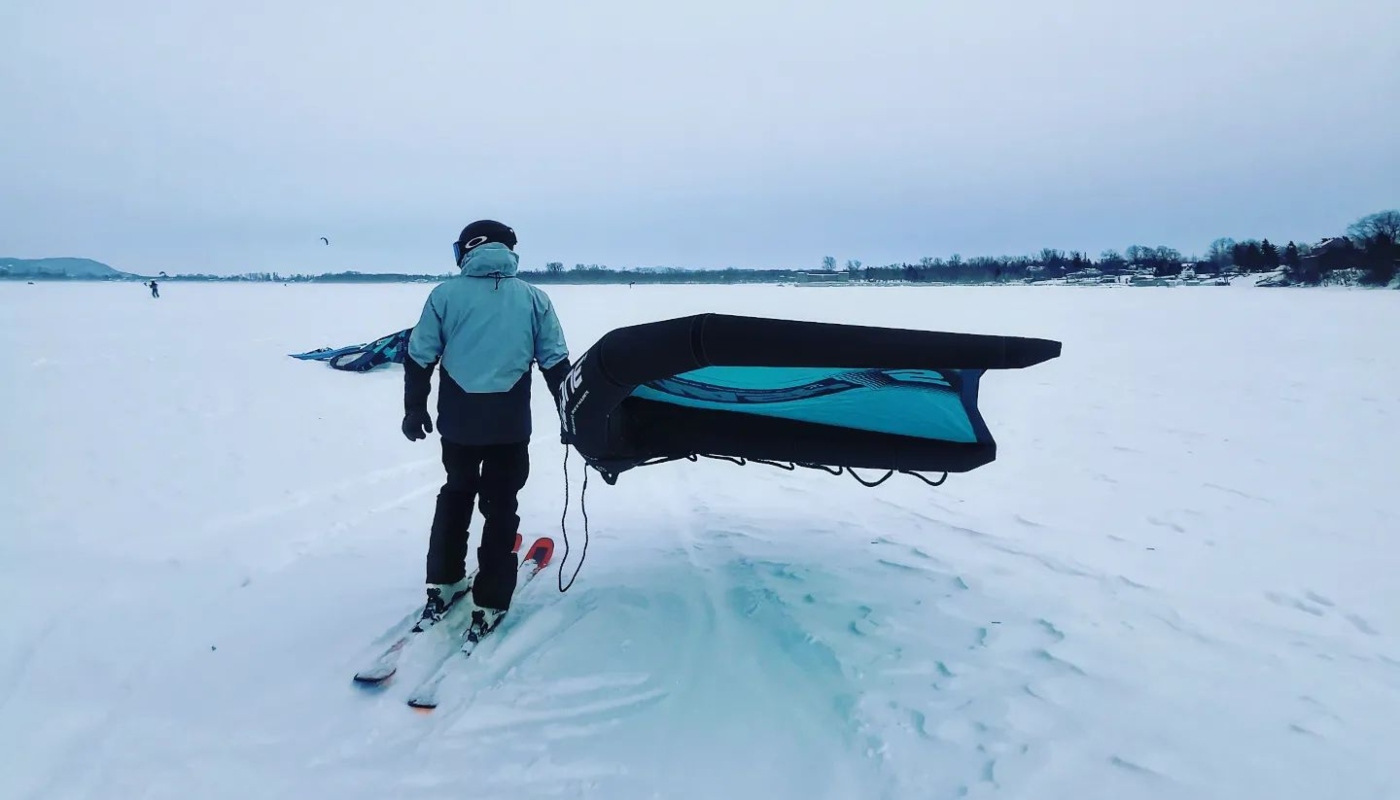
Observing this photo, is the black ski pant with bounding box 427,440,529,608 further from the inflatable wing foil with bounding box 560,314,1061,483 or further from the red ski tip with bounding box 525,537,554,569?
the red ski tip with bounding box 525,537,554,569

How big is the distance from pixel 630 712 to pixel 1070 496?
422 cm

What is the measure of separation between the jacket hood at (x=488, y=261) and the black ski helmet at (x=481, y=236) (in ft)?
0.23

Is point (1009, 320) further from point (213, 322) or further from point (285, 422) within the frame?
point (213, 322)

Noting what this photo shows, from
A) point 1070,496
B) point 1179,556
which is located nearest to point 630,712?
point 1179,556

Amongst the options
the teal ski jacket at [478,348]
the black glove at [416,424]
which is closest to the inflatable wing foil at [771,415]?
the teal ski jacket at [478,348]

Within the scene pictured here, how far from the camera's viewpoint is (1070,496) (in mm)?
5344

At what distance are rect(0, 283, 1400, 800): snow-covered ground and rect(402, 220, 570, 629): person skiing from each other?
406 millimetres

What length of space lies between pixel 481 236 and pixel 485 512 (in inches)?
53.0

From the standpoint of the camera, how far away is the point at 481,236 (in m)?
3.30

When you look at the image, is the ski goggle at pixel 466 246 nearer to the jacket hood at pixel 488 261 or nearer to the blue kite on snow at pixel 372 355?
the jacket hood at pixel 488 261

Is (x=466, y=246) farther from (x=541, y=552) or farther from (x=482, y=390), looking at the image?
(x=541, y=552)

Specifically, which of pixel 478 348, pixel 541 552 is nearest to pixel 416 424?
pixel 478 348

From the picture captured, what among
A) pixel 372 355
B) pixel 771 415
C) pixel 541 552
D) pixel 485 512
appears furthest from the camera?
pixel 372 355

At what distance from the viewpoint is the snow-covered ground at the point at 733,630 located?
2.30 metres
